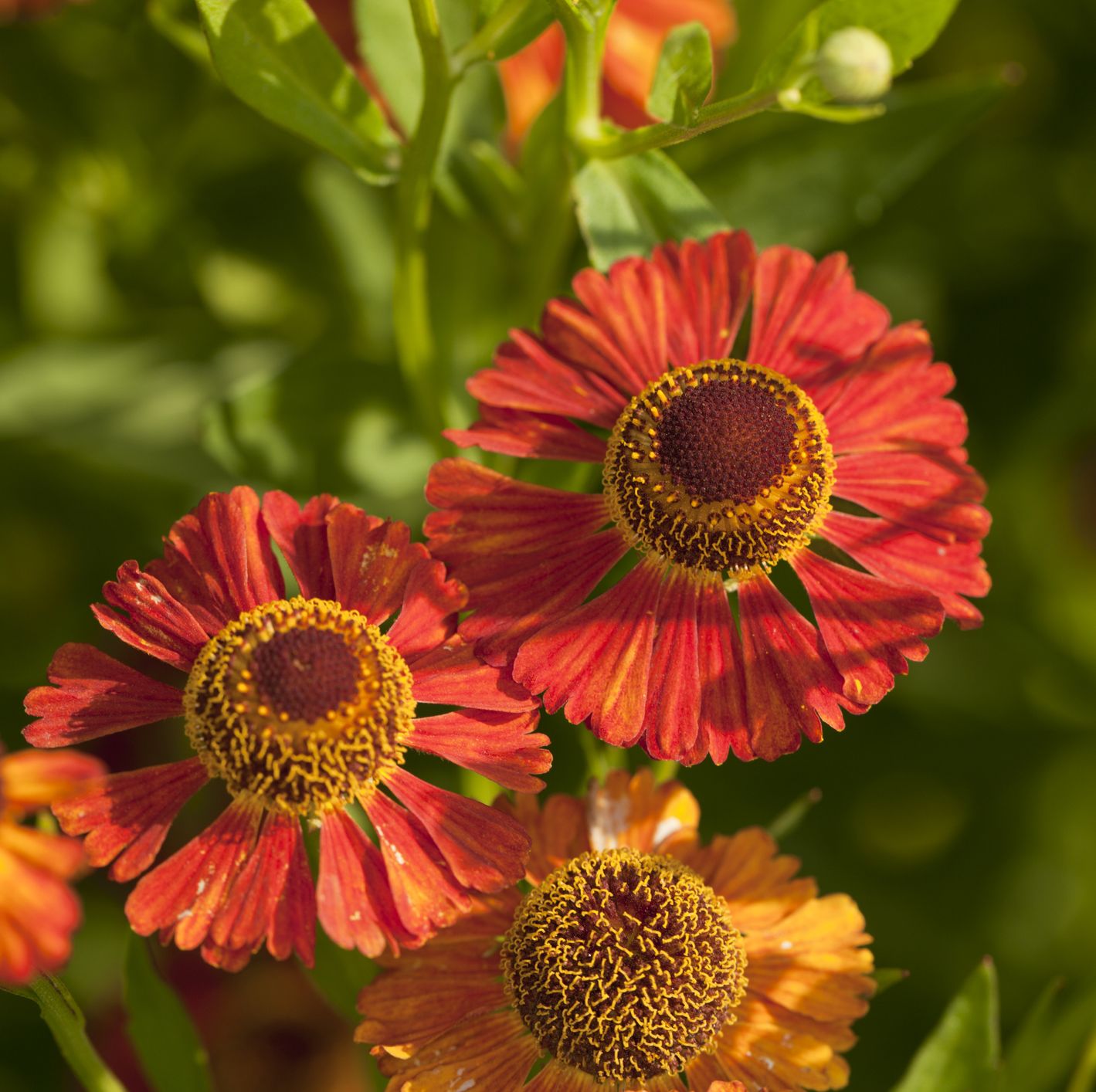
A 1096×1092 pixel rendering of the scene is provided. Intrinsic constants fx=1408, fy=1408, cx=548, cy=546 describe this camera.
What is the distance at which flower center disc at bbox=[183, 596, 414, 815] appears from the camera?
920mm

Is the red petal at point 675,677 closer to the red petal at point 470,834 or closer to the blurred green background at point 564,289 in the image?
the red petal at point 470,834

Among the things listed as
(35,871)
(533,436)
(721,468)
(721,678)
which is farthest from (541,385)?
(35,871)

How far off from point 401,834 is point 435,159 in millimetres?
514

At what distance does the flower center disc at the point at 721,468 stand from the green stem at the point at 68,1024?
1.68 ft

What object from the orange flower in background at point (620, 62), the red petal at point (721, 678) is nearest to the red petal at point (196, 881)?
the red petal at point (721, 678)

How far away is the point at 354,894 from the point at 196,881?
10 centimetres

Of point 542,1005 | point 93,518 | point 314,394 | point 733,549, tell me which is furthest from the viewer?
point 93,518

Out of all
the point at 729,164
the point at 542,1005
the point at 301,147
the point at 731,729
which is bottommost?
the point at 542,1005

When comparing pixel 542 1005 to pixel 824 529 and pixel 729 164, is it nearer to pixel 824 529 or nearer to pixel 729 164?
pixel 824 529

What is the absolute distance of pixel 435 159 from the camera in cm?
109

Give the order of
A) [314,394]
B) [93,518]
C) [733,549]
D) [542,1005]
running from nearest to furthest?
[542,1005] → [733,549] → [314,394] → [93,518]

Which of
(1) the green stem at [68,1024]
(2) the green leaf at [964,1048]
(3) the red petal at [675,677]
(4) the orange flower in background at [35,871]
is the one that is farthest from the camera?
(2) the green leaf at [964,1048]

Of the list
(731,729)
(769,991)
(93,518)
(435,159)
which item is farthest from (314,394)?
(769,991)

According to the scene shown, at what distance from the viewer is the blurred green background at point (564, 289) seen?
56.1 inches
